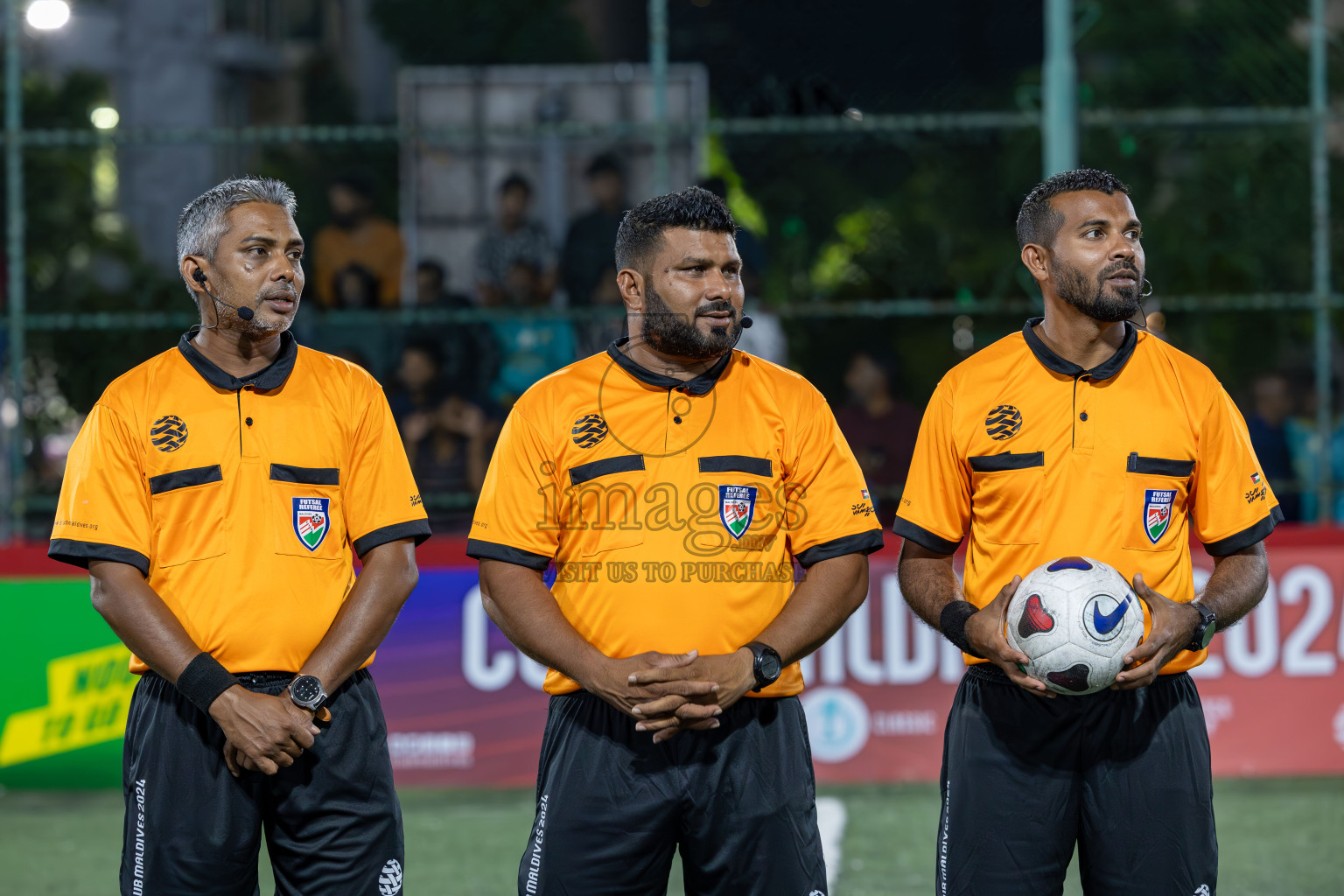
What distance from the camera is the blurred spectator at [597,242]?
8.39 meters

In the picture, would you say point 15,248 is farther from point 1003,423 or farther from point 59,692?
point 1003,423

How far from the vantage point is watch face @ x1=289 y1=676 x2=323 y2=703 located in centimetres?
367

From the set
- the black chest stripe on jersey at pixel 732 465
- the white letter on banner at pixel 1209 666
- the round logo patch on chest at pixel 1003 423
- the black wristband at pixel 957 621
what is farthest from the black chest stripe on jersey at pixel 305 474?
the white letter on banner at pixel 1209 666

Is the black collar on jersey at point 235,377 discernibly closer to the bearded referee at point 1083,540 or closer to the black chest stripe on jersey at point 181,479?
the black chest stripe on jersey at point 181,479

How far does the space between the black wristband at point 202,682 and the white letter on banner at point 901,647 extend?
169 inches

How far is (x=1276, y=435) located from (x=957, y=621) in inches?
207

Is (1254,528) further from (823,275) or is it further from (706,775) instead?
(823,275)

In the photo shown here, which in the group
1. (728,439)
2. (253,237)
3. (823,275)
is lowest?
(728,439)

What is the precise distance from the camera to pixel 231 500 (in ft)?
12.4

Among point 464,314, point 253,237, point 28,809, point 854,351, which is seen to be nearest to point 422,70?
point 464,314

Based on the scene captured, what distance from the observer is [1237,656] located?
24.0 feet

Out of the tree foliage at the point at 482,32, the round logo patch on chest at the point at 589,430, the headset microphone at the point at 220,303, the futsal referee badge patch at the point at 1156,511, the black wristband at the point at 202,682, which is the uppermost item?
the tree foliage at the point at 482,32

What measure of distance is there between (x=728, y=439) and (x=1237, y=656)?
4.47 meters

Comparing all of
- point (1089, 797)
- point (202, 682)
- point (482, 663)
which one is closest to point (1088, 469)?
point (1089, 797)
